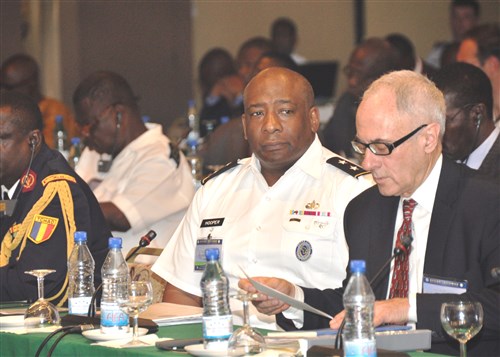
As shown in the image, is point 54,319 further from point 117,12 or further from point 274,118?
point 117,12

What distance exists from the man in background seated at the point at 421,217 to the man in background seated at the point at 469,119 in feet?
3.57

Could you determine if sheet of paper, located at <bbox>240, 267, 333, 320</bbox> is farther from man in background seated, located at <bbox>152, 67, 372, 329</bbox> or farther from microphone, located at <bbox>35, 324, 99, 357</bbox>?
man in background seated, located at <bbox>152, 67, 372, 329</bbox>

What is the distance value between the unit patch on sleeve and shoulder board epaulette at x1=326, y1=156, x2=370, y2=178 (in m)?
1.26

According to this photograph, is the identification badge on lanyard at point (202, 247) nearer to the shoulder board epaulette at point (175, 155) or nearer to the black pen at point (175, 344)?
the black pen at point (175, 344)

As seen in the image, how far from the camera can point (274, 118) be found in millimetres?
4863

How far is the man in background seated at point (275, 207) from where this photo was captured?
472 centimetres

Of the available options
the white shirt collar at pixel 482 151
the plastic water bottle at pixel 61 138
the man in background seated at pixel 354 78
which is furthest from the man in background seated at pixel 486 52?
the plastic water bottle at pixel 61 138

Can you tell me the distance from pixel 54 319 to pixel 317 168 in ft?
4.38

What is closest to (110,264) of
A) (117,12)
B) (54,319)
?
(54,319)

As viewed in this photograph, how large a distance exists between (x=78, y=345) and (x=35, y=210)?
1.34 metres

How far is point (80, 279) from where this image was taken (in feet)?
15.0

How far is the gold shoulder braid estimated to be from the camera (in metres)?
4.99

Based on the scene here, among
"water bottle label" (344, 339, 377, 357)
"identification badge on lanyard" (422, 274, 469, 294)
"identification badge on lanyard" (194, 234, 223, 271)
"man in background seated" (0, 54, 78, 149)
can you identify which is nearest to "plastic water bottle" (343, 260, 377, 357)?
"water bottle label" (344, 339, 377, 357)

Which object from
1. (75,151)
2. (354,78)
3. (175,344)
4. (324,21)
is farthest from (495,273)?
(324,21)
